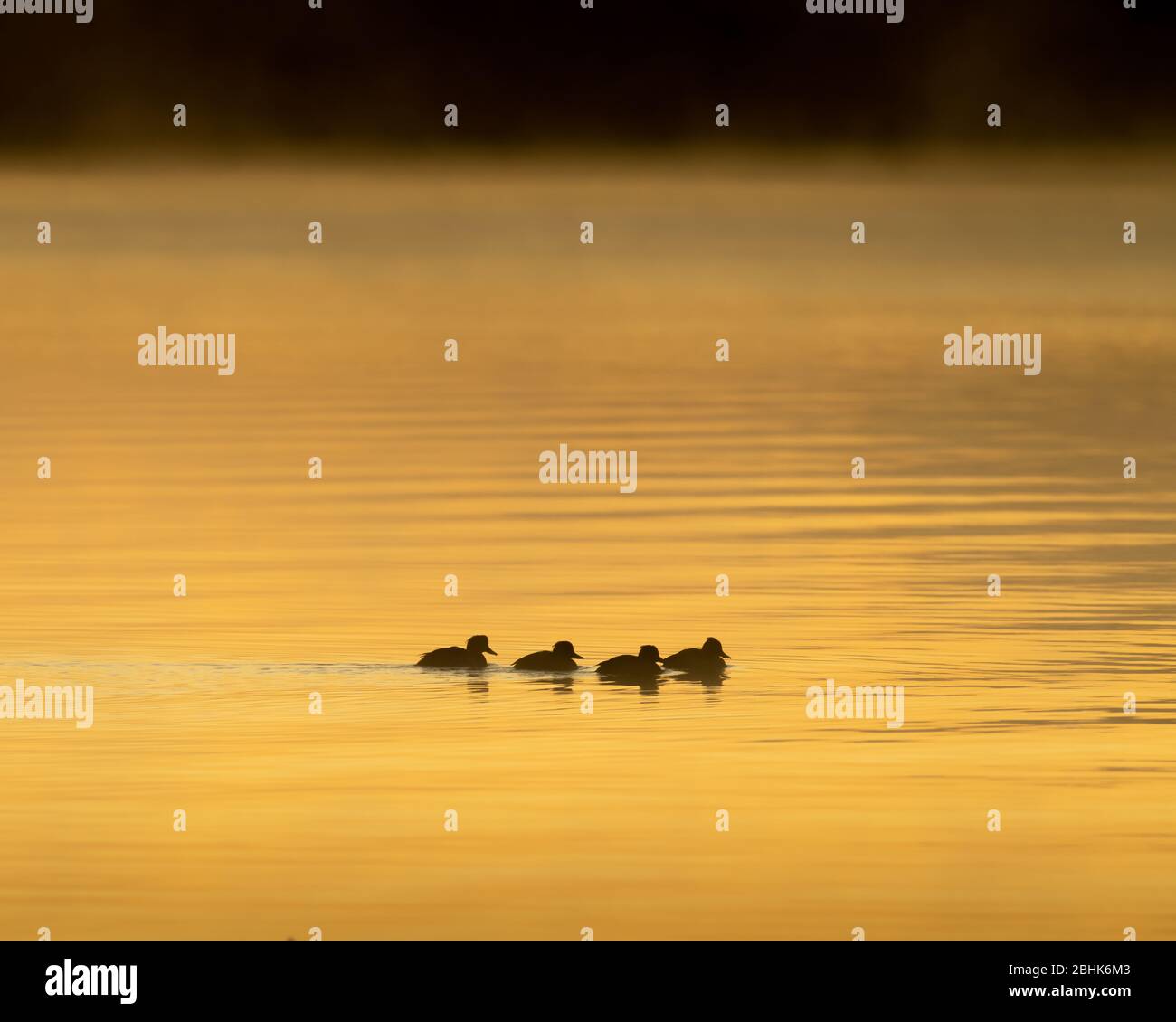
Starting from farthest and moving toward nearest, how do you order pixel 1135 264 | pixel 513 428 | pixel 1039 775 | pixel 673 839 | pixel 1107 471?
pixel 1135 264 → pixel 513 428 → pixel 1107 471 → pixel 1039 775 → pixel 673 839

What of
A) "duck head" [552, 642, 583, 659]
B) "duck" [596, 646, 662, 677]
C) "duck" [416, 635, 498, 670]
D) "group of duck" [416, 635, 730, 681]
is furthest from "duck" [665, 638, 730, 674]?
"duck" [416, 635, 498, 670]

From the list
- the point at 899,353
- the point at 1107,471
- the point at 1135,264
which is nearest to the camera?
the point at 1107,471

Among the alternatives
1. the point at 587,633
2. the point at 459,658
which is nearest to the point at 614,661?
the point at 459,658

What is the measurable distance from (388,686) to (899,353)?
34.5m

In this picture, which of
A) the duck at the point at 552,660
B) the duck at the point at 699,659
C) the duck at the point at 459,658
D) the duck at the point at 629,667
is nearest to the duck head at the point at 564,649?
the duck at the point at 552,660

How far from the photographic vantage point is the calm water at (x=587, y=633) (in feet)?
58.6

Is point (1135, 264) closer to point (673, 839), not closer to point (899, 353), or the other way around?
point (899, 353)

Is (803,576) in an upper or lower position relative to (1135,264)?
lower

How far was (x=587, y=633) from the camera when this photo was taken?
A: 84.7ft

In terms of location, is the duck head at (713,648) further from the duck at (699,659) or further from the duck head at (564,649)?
the duck head at (564,649)

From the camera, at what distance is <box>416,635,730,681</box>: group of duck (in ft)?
76.9

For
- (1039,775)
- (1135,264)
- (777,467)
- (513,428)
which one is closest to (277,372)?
(513,428)

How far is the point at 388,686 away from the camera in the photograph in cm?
2322

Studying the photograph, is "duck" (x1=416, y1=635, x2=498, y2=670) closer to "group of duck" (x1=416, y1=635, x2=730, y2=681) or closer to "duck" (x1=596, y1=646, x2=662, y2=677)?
"group of duck" (x1=416, y1=635, x2=730, y2=681)
